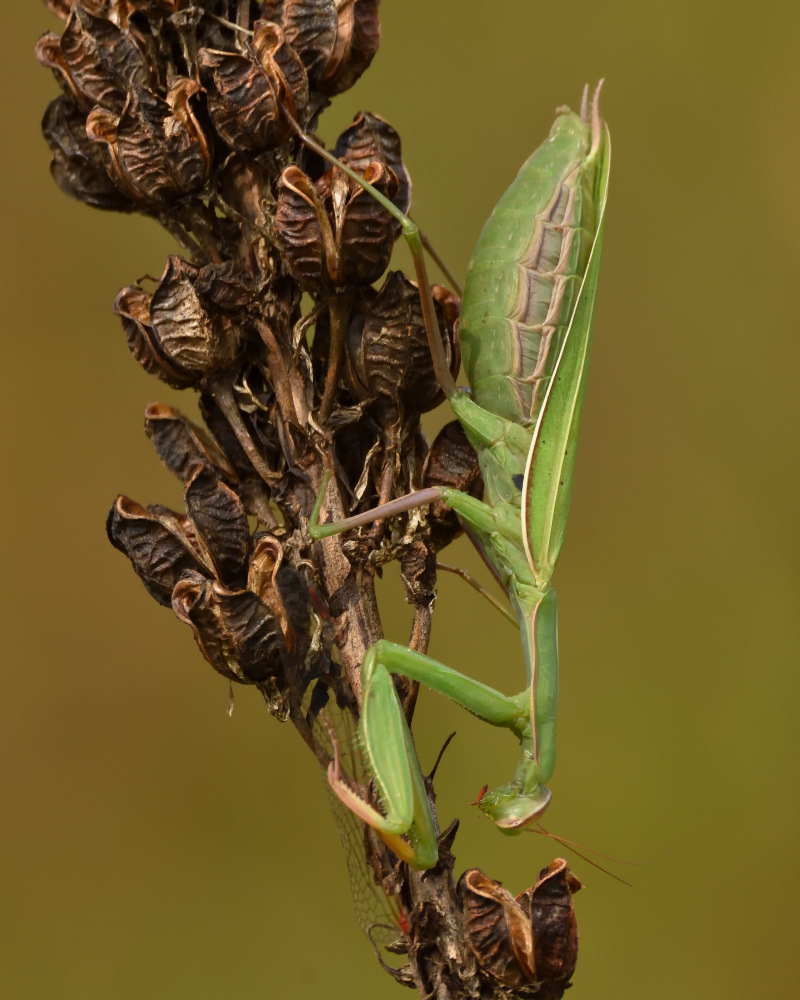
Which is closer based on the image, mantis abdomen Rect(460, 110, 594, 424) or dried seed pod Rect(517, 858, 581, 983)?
dried seed pod Rect(517, 858, 581, 983)

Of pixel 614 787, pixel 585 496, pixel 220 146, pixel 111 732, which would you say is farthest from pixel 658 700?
pixel 220 146

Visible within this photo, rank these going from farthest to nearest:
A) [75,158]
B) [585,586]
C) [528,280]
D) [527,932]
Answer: [585,586], [528,280], [75,158], [527,932]

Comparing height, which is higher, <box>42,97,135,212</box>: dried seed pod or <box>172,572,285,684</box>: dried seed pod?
<box>42,97,135,212</box>: dried seed pod

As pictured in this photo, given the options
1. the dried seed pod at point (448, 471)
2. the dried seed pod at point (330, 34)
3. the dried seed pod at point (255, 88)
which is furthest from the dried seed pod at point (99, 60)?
the dried seed pod at point (448, 471)

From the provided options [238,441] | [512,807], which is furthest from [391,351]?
[512,807]

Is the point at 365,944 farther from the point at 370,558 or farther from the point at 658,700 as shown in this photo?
the point at 370,558

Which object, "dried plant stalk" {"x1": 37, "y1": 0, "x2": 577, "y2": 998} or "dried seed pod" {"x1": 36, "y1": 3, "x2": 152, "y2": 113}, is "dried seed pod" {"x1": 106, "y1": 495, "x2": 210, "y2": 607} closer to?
"dried plant stalk" {"x1": 37, "y1": 0, "x2": 577, "y2": 998}

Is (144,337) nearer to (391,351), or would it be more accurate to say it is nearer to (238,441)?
(238,441)

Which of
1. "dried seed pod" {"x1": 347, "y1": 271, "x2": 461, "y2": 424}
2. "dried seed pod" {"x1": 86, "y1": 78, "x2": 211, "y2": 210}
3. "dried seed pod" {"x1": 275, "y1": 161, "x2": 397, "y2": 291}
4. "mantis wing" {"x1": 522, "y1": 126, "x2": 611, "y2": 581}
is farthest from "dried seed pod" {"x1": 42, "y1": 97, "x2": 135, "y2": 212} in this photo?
"mantis wing" {"x1": 522, "y1": 126, "x2": 611, "y2": 581}
